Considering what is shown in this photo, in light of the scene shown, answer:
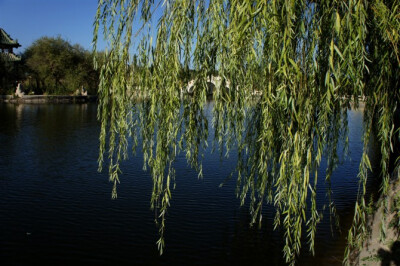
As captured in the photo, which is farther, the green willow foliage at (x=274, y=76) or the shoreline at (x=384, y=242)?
the shoreline at (x=384, y=242)

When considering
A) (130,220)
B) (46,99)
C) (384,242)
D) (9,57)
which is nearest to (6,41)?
(9,57)

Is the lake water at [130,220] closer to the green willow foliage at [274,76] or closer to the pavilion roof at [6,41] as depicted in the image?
the green willow foliage at [274,76]

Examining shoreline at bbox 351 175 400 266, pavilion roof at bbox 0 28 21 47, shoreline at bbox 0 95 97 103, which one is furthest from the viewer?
pavilion roof at bbox 0 28 21 47

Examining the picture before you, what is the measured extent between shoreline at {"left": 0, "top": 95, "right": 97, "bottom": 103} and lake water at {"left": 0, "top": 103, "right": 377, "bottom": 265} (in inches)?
948

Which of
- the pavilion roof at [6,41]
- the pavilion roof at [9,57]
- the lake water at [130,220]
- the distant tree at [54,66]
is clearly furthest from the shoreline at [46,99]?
the lake water at [130,220]

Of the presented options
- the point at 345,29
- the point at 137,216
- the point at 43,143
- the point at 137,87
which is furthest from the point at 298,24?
the point at 43,143

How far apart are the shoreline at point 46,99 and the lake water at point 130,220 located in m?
24.1

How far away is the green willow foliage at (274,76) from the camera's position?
118 inches

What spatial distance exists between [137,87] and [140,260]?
267 centimetres

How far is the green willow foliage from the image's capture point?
301 centimetres

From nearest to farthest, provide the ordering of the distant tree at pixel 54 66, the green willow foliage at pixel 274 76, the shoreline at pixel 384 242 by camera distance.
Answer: the green willow foliage at pixel 274 76
the shoreline at pixel 384 242
the distant tree at pixel 54 66

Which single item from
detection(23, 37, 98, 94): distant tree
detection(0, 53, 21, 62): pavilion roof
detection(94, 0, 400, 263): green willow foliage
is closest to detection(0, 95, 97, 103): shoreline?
detection(23, 37, 98, 94): distant tree

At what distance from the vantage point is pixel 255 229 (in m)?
6.64

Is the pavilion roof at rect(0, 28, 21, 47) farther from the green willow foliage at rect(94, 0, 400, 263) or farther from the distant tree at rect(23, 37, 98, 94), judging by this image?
the green willow foliage at rect(94, 0, 400, 263)
